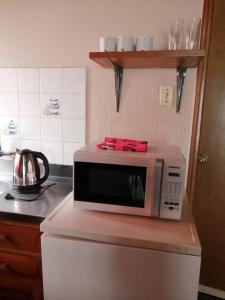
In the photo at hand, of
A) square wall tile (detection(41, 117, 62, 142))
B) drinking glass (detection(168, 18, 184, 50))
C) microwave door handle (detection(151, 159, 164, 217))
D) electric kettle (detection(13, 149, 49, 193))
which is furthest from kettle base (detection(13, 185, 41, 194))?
drinking glass (detection(168, 18, 184, 50))

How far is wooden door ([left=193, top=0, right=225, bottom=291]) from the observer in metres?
1.49

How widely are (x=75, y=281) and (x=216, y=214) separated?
1129 mm

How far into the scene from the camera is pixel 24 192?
144cm

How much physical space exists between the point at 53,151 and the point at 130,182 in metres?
0.78

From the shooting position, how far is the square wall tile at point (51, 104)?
5.25 ft

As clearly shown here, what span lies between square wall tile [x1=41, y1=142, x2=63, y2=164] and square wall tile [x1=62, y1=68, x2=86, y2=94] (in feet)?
1.24

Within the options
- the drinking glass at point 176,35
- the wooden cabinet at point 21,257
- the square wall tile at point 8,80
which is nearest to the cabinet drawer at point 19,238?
the wooden cabinet at point 21,257

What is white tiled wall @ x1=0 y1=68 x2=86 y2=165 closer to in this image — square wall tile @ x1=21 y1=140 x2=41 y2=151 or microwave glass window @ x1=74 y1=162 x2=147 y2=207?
square wall tile @ x1=21 y1=140 x2=41 y2=151

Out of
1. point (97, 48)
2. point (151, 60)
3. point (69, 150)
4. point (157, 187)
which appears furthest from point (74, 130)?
point (157, 187)

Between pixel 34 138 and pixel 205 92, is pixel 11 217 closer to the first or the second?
pixel 34 138

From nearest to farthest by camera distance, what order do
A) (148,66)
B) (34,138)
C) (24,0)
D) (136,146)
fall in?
(136,146) → (148,66) → (24,0) → (34,138)

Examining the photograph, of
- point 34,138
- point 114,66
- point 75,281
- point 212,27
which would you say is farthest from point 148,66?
point 75,281

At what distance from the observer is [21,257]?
1.21m

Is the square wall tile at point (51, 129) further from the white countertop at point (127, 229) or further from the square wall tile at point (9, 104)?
the white countertop at point (127, 229)
